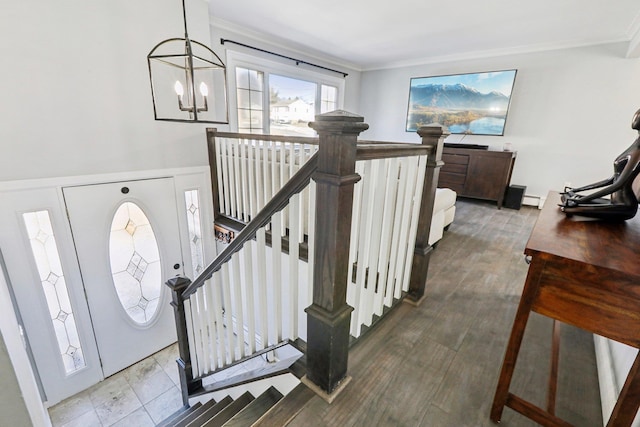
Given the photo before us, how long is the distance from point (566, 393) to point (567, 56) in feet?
15.9

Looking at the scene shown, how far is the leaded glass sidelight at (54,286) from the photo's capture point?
245 cm

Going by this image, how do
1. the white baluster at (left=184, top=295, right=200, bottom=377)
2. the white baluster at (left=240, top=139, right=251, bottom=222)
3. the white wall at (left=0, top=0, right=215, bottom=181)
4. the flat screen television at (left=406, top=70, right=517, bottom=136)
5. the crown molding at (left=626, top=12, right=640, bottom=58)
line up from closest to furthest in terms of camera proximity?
the white baluster at (left=184, top=295, right=200, bottom=377), the white wall at (left=0, top=0, right=215, bottom=181), the white baluster at (left=240, top=139, right=251, bottom=222), the crown molding at (left=626, top=12, right=640, bottom=58), the flat screen television at (left=406, top=70, right=517, bottom=136)

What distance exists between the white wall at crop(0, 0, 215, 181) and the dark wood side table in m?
3.35

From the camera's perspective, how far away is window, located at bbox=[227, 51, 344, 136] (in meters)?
4.16

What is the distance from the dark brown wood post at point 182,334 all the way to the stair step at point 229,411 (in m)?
0.66

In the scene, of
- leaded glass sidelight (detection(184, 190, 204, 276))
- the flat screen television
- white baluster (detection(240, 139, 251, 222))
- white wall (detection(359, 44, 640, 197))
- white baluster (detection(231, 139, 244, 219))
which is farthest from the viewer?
the flat screen television

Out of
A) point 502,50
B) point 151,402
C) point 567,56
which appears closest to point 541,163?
point 567,56

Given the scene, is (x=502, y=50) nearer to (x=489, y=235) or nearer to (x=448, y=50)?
(x=448, y=50)

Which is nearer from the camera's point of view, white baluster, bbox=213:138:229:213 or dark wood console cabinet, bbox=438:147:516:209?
white baluster, bbox=213:138:229:213

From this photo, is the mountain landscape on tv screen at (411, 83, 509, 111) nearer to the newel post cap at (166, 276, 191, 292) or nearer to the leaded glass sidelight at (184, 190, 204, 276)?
the leaded glass sidelight at (184, 190, 204, 276)

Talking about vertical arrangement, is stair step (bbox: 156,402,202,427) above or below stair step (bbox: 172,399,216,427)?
below

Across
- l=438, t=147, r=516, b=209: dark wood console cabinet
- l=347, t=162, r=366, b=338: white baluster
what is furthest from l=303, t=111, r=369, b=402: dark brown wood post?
l=438, t=147, r=516, b=209: dark wood console cabinet

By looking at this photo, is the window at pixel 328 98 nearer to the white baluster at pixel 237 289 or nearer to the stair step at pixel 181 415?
the white baluster at pixel 237 289

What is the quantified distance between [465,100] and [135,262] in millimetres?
5553
